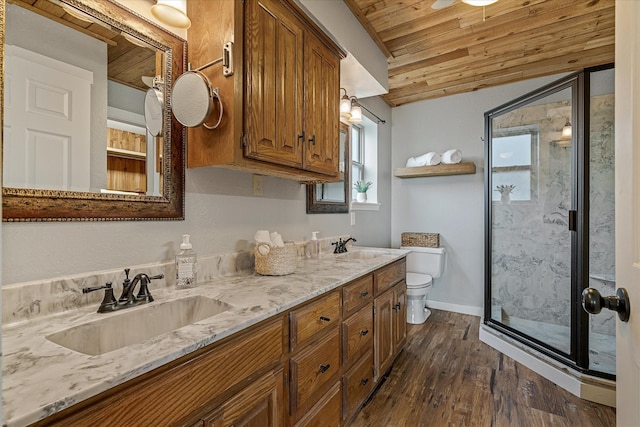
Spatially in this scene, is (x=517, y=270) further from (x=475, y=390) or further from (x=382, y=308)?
(x=382, y=308)

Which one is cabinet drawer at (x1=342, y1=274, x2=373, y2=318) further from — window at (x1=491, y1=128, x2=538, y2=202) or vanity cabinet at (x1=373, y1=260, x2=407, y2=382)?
window at (x1=491, y1=128, x2=538, y2=202)

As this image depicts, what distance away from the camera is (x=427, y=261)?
330 centimetres

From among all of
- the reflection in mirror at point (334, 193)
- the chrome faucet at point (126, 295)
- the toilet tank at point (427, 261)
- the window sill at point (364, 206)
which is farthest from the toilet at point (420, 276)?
the chrome faucet at point (126, 295)

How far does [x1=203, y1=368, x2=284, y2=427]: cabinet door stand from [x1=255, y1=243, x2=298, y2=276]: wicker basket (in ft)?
1.68

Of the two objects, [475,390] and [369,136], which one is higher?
[369,136]

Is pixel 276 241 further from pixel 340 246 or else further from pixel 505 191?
pixel 505 191

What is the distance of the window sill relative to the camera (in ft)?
9.44

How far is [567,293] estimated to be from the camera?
2248 millimetres

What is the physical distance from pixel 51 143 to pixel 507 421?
2455mm

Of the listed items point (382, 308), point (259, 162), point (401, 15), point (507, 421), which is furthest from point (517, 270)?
point (259, 162)

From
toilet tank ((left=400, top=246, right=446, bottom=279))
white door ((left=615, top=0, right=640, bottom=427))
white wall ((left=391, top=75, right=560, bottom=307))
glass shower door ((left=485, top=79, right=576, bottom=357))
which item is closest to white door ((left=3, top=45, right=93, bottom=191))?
white door ((left=615, top=0, right=640, bottom=427))

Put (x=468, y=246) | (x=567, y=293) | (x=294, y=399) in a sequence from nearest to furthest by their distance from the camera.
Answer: (x=294, y=399) → (x=567, y=293) → (x=468, y=246)

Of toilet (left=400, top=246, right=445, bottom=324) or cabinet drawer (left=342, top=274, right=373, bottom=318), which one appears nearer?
cabinet drawer (left=342, top=274, right=373, bottom=318)

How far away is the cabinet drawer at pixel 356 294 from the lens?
150cm
